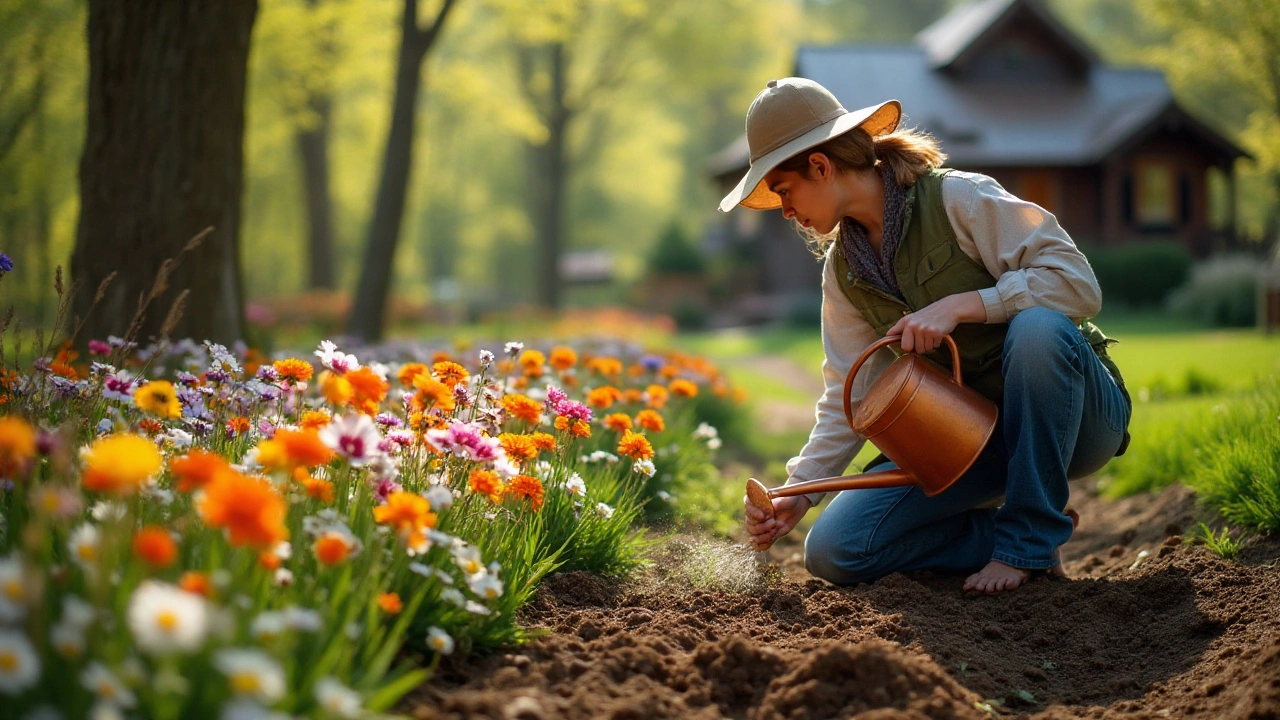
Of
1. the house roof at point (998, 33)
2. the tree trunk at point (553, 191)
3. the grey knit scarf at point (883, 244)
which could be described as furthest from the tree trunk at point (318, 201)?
the grey knit scarf at point (883, 244)

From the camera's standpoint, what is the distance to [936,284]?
322 cm

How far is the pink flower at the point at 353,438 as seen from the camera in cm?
191

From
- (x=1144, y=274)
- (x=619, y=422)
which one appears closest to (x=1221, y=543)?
(x=619, y=422)

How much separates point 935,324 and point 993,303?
25cm

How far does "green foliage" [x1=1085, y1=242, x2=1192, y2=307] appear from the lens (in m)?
18.1

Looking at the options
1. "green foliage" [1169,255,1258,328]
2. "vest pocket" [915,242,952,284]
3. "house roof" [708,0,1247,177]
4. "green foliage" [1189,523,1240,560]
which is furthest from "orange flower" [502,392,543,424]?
"house roof" [708,0,1247,177]

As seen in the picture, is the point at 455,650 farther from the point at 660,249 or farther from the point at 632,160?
the point at 632,160

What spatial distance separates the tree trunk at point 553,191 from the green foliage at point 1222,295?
430 inches

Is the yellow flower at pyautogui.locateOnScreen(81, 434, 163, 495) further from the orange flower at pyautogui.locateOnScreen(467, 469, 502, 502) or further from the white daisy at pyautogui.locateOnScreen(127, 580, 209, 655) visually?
the orange flower at pyautogui.locateOnScreen(467, 469, 502, 502)

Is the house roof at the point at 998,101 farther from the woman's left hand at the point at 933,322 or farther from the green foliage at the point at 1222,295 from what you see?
the woman's left hand at the point at 933,322

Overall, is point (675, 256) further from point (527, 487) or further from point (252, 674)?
point (252, 674)

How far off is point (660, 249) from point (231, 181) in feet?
67.7

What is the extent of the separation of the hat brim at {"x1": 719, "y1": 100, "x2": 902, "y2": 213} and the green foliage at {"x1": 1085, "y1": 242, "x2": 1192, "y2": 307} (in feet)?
53.3

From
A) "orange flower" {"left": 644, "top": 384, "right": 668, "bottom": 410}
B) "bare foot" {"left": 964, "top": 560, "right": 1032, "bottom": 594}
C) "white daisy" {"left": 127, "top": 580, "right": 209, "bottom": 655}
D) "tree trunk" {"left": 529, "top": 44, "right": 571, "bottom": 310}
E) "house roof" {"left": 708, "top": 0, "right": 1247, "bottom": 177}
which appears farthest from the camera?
"tree trunk" {"left": 529, "top": 44, "right": 571, "bottom": 310}
